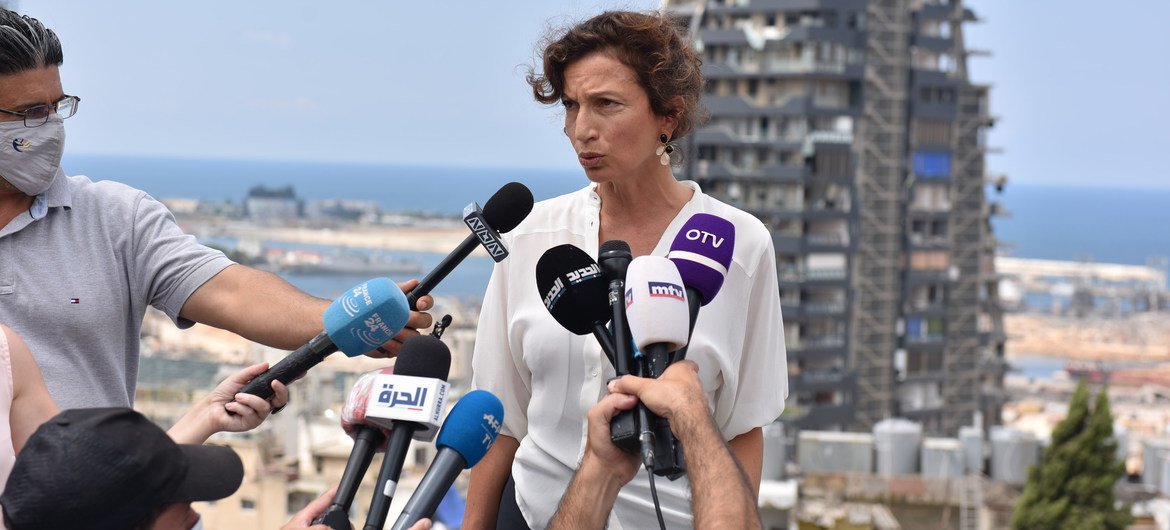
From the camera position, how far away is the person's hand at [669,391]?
7.43ft

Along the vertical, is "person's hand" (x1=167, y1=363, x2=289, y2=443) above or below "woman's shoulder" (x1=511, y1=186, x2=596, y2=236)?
below

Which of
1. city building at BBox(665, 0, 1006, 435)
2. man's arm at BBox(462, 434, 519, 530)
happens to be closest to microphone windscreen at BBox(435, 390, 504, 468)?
man's arm at BBox(462, 434, 519, 530)

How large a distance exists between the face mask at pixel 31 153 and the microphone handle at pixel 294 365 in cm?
63

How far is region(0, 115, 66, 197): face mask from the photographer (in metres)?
2.54

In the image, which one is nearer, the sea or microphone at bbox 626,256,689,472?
microphone at bbox 626,256,689,472

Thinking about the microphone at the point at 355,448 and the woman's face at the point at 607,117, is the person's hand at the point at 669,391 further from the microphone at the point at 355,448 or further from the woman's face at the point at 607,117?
the woman's face at the point at 607,117

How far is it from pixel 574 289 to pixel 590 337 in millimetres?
459

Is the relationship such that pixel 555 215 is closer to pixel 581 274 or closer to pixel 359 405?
pixel 581 274

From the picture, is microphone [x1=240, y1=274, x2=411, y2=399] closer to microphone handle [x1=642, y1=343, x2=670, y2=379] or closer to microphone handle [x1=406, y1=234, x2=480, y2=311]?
microphone handle [x1=406, y1=234, x2=480, y2=311]

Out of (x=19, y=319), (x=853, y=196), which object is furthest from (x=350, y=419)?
(x=853, y=196)

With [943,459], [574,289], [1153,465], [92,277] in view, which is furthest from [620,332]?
[1153,465]

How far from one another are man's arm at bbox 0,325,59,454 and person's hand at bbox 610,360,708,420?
937 mm

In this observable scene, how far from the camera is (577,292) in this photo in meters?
2.41

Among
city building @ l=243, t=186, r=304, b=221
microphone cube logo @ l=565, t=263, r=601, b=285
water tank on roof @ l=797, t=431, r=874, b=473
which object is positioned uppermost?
microphone cube logo @ l=565, t=263, r=601, b=285
